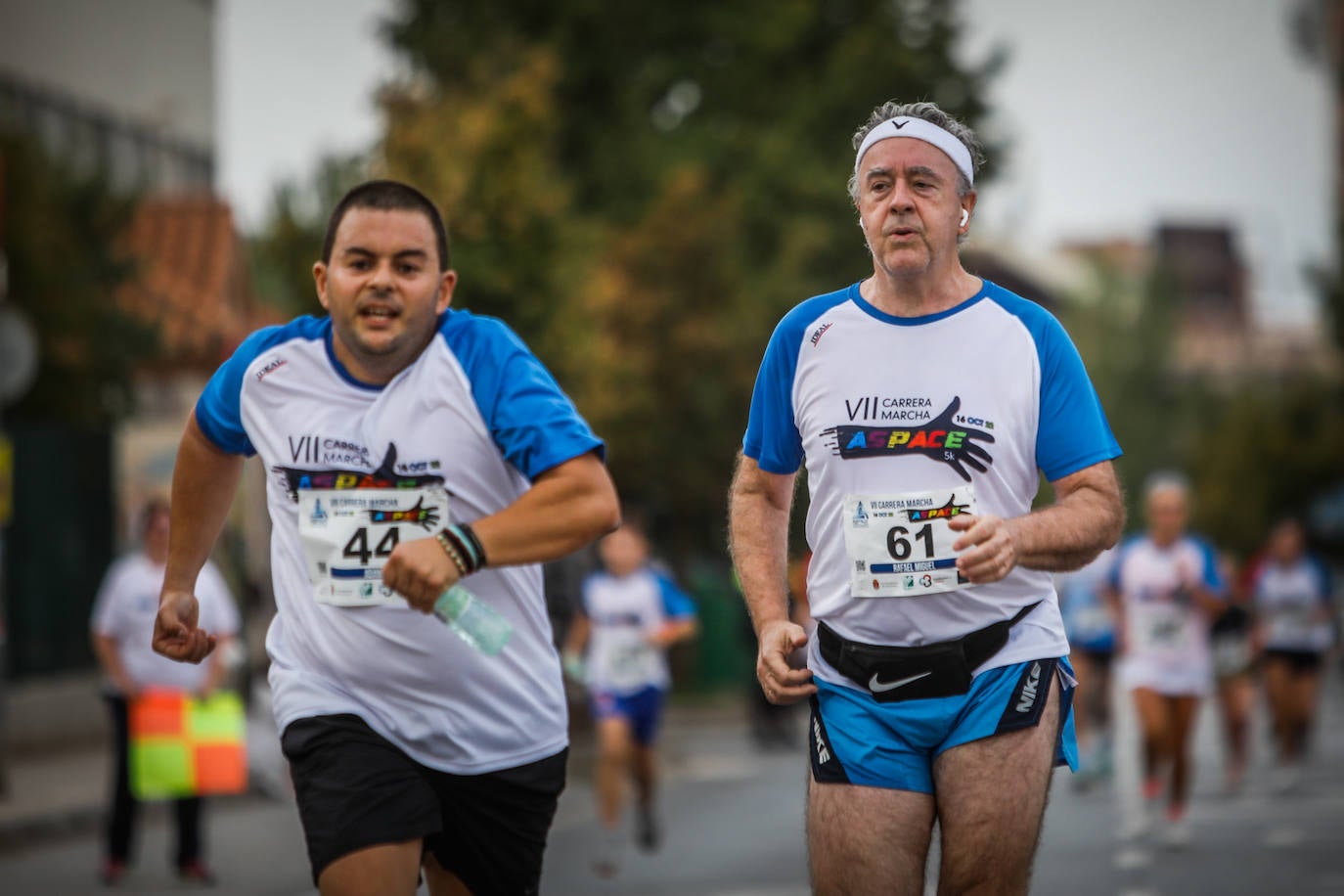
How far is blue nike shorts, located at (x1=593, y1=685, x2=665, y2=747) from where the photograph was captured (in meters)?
12.7

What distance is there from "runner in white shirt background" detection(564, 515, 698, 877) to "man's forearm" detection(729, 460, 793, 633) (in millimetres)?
7127

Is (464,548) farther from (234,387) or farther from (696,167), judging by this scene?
(696,167)

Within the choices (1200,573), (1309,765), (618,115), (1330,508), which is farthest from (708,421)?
(1330,508)

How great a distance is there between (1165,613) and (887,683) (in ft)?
30.5

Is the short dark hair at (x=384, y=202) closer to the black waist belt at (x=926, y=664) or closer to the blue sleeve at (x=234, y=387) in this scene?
the blue sleeve at (x=234, y=387)

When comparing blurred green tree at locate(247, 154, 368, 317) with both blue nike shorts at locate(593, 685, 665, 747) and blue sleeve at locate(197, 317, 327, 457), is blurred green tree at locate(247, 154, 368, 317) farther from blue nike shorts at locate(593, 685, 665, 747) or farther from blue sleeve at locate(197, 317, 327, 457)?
blue sleeve at locate(197, 317, 327, 457)

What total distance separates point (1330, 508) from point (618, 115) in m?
25.9

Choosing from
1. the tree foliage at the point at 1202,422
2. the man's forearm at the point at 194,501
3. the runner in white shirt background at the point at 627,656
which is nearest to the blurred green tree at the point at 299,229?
the runner in white shirt background at the point at 627,656

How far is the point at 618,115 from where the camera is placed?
114 ft

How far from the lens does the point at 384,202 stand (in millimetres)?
4816

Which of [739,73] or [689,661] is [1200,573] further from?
[739,73]

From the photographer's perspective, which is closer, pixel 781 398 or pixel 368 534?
pixel 368 534

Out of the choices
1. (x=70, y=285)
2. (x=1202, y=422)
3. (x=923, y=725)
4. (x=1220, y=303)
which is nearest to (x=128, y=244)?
(x=70, y=285)

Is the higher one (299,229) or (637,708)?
(299,229)
